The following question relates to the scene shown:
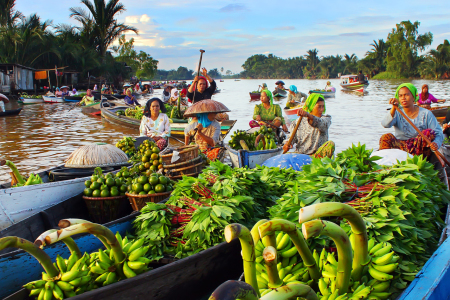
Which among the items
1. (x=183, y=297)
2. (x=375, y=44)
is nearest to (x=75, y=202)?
(x=183, y=297)

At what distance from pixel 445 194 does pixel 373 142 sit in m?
9.32

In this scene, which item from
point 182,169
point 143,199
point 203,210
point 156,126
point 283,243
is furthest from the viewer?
A: point 156,126

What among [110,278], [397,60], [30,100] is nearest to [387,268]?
[110,278]

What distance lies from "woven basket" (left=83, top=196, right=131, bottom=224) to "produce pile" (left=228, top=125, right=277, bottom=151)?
9.22ft

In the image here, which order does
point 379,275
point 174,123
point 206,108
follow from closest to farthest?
point 379,275 → point 206,108 → point 174,123

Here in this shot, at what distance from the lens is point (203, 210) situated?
2738mm

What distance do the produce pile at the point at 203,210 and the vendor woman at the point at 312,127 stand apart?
235 cm

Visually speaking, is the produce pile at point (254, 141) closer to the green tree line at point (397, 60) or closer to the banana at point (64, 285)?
the banana at point (64, 285)

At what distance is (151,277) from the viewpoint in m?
2.21

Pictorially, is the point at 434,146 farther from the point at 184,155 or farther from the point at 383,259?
the point at 383,259

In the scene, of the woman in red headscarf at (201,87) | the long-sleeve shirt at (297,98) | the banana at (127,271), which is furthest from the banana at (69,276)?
the long-sleeve shirt at (297,98)

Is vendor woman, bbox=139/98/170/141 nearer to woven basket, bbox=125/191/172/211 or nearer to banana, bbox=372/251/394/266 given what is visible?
woven basket, bbox=125/191/172/211

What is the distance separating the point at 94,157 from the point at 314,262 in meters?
4.02

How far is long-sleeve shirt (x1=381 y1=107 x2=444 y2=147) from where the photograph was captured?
5180 millimetres
